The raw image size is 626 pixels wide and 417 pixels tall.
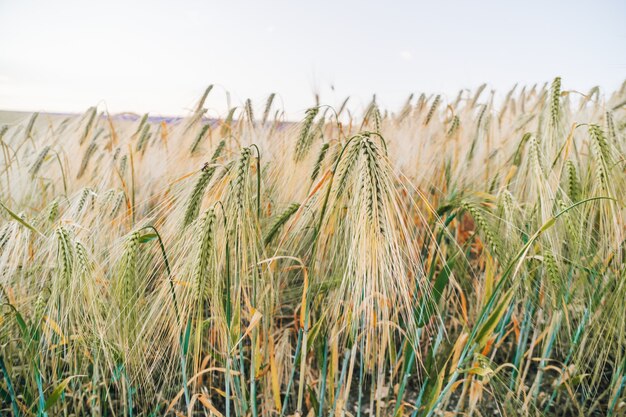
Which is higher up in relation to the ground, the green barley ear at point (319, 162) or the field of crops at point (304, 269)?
the green barley ear at point (319, 162)

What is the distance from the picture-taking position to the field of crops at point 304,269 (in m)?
1.00

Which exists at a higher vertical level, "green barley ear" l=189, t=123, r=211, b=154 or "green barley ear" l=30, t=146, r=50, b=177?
"green barley ear" l=189, t=123, r=211, b=154

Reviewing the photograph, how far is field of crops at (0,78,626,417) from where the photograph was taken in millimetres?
1003

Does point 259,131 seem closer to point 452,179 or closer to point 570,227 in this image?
point 452,179

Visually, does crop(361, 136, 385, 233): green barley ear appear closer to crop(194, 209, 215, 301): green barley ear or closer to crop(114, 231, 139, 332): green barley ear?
crop(194, 209, 215, 301): green barley ear

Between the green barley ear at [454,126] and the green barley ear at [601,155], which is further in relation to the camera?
the green barley ear at [454,126]

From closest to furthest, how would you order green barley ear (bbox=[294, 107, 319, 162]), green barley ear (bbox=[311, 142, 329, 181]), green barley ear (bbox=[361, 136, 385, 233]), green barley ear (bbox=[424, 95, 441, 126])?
green barley ear (bbox=[361, 136, 385, 233]) < green barley ear (bbox=[311, 142, 329, 181]) < green barley ear (bbox=[294, 107, 319, 162]) < green barley ear (bbox=[424, 95, 441, 126])

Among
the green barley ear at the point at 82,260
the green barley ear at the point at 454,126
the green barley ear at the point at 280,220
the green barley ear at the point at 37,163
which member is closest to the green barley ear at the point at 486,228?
the green barley ear at the point at 280,220

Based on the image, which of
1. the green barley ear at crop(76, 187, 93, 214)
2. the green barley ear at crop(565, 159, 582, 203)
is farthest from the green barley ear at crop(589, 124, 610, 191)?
the green barley ear at crop(76, 187, 93, 214)

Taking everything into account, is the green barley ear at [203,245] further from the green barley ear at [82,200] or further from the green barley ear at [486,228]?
the green barley ear at [486,228]

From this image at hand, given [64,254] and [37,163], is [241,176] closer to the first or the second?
[64,254]

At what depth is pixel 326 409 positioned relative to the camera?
4.96 ft

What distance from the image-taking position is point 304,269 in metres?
1.04

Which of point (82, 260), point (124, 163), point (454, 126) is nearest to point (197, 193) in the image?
point (82, 260)
